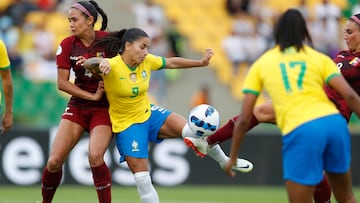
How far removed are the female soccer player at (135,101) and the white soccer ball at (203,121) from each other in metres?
0.12

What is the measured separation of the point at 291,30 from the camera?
314 inches

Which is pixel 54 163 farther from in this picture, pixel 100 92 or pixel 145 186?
pixel 145 186

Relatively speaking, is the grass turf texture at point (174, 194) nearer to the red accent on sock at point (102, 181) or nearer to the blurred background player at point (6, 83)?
the blurred background player at point (6, 83)

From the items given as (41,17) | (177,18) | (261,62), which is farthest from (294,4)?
(261,62)

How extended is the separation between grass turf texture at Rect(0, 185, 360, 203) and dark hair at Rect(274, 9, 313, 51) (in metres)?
6.55

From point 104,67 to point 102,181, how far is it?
4.35 feet

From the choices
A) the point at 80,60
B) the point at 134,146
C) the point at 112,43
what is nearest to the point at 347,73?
the point at 134,146

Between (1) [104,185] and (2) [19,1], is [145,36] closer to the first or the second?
(1) [104,185]

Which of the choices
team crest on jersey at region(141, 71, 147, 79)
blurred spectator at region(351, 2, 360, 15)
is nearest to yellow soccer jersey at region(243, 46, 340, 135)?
team crest on jersey at region(141, 71, 147, 79)

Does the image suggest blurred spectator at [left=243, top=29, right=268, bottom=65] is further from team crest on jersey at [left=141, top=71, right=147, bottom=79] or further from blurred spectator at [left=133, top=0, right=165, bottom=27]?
team crest on jersey at [left=141, top=71, right=147, bottom=79]

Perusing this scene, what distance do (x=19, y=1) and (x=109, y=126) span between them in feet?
33.6

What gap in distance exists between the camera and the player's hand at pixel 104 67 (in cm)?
941

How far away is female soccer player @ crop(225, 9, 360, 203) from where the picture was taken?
308 inches

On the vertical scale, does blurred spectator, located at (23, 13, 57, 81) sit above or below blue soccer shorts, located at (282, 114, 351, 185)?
below
